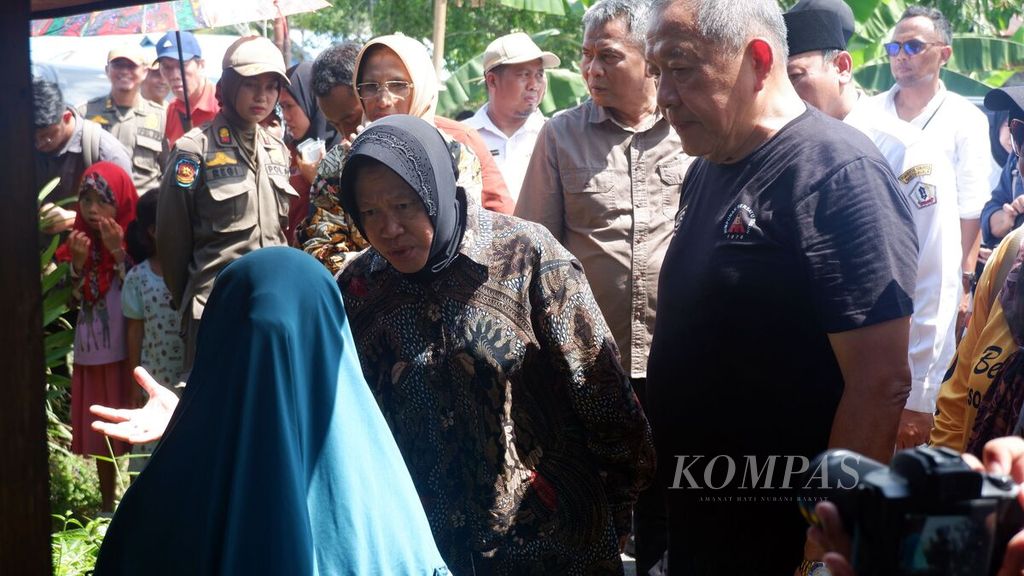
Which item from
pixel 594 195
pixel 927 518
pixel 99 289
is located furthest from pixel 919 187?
pixel 99 289

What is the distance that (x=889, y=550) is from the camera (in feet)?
4.66

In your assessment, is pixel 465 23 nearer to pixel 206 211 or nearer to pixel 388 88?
pixel 206 211

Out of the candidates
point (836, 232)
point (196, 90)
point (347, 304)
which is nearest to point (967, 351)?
point (836, 232)

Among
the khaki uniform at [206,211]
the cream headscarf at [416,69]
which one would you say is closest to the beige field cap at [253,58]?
the khaki uniform at [206,211]

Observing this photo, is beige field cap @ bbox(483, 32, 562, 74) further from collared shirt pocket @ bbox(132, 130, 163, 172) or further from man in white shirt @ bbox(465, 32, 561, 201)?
collared shirt pocket @ bbox(132, 130, 163, 172)

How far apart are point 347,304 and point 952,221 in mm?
2248

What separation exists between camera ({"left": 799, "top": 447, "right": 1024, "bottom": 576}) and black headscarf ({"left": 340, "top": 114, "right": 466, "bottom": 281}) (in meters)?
1.76

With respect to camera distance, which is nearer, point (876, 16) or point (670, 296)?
point (670, 296)

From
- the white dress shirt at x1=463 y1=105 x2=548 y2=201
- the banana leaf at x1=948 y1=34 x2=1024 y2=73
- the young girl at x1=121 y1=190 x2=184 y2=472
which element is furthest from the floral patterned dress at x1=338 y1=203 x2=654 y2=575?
the banana leaf at x1=948 y1=34 x2=1024 y2=73

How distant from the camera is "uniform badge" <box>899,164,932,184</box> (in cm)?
417

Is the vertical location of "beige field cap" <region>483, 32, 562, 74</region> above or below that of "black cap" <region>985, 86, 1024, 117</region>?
above

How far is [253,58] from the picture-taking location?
581 centimetres

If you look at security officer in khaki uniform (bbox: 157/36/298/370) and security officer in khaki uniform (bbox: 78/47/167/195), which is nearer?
security officer in khaki uniform (bbox: 157/36/298/370)

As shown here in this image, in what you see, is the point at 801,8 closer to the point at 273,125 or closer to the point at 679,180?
the point at 679,180
